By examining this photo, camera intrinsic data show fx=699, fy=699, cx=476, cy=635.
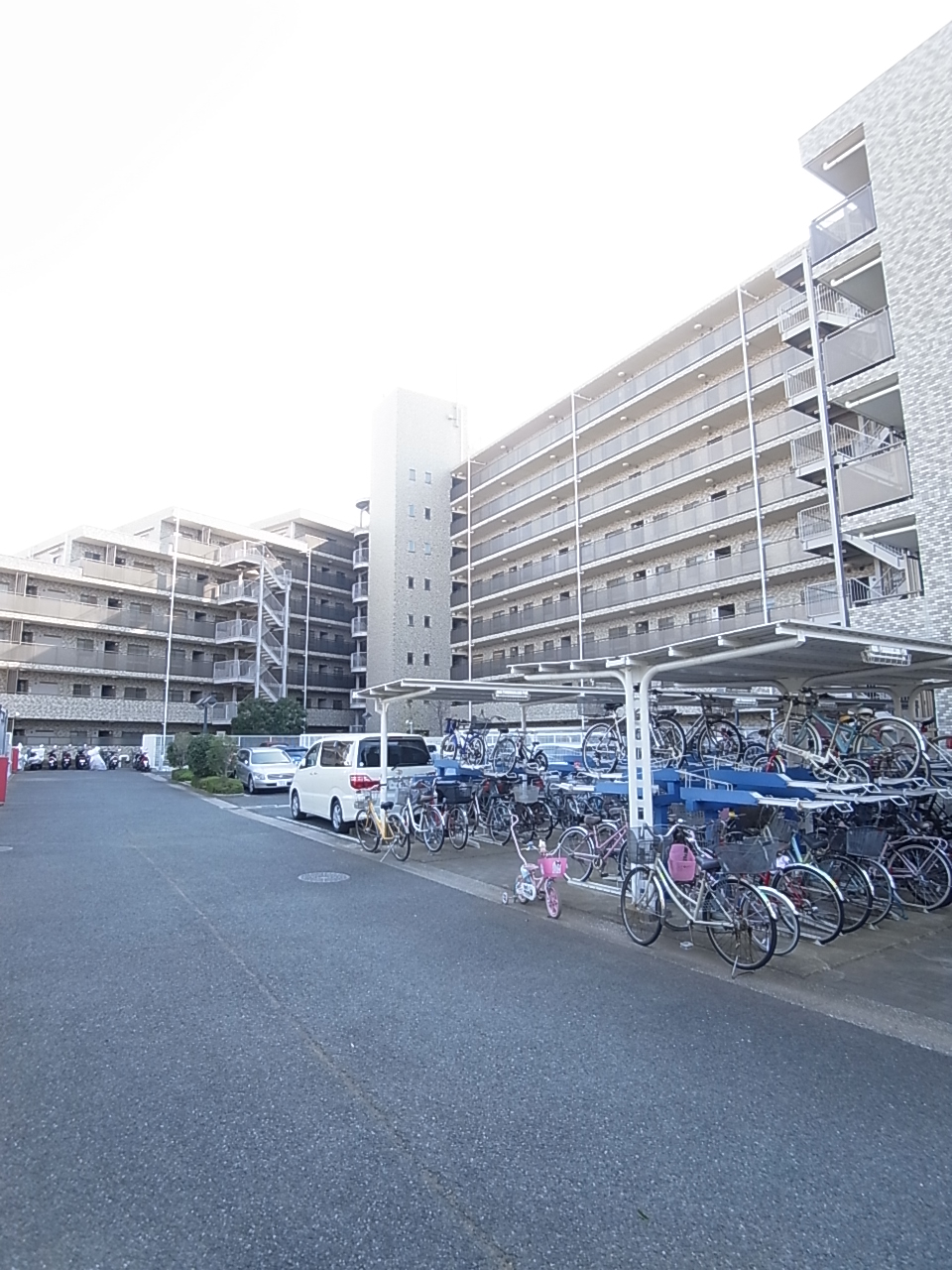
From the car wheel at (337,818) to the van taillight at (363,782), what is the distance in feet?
2.40

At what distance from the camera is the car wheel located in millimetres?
12156

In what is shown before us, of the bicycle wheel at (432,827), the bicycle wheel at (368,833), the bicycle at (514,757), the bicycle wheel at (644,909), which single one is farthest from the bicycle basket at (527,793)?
the bicycle wheel at (644,909)

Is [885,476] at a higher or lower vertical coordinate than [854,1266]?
higher

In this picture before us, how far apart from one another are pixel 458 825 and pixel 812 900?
5.62 metres

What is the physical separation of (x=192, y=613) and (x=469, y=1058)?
4285cm

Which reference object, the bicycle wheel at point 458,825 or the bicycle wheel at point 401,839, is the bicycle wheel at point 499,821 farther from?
the bicycle wheel at point 401,839

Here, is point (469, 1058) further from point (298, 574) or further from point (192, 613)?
point (298, 574)

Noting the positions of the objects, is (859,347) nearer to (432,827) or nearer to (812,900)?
(432,827)

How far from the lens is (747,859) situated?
17.1 feet

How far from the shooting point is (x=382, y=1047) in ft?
12.5

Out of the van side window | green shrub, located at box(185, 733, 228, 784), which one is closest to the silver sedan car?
green shrub, located at box(185, 733, 228, 784)

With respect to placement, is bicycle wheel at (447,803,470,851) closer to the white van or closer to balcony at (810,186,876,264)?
the white van

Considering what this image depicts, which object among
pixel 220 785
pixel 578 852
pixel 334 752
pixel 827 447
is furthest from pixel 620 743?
pixel 220 785

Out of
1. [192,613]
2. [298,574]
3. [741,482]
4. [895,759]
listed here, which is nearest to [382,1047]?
[895,759]
